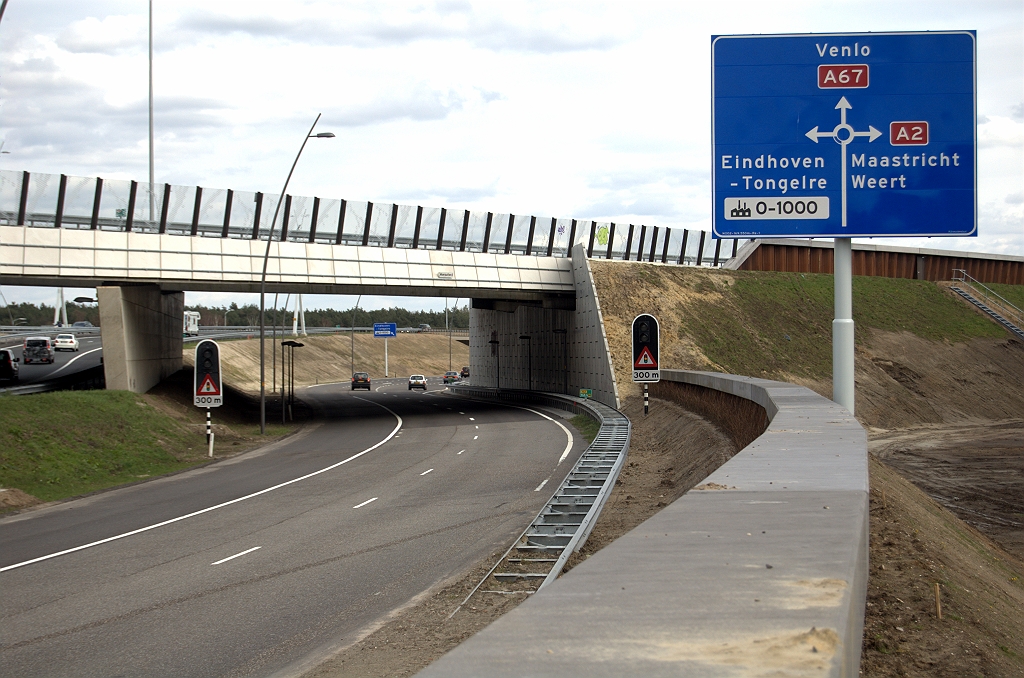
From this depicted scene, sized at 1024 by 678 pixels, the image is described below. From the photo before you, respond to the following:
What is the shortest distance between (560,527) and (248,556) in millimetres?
5011

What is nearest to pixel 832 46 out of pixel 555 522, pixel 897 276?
pixel 555 522

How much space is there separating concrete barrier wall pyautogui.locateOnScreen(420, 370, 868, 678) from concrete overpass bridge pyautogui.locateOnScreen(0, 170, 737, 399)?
35.8 meters

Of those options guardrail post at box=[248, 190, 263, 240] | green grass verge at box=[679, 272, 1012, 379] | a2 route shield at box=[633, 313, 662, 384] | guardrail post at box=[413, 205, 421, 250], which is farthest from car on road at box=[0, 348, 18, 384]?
green grass verge at box=[679, 272, 1012, 379]

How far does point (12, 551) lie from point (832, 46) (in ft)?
50.6

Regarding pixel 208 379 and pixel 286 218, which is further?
pixel 286 218

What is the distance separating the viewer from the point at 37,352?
7038 centimetres

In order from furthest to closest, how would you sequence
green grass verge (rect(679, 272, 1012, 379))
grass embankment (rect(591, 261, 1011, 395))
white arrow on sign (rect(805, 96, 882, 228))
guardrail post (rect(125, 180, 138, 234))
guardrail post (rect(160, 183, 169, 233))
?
green grass verge (rect(679, 272, 1012, 379)) → grass embankment (rect(591, 261, 1011, 395)) → guardrail post (rect(160, 183, 169, 233)) → guardrail post (rect(125, 180, 138, 234)) → white arrow on sign (rect(805, 96, 882, 228))

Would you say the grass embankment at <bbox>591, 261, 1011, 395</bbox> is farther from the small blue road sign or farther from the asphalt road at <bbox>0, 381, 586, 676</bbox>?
the small blue road sign

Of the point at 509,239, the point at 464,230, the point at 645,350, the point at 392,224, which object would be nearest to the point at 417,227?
the point at 392,224

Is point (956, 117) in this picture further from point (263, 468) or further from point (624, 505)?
point (263, 468)

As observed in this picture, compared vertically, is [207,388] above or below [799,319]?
below

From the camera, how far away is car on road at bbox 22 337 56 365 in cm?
7012

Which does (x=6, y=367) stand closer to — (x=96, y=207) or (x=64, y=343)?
(x=96, y=207)

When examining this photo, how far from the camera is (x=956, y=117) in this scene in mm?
14906
